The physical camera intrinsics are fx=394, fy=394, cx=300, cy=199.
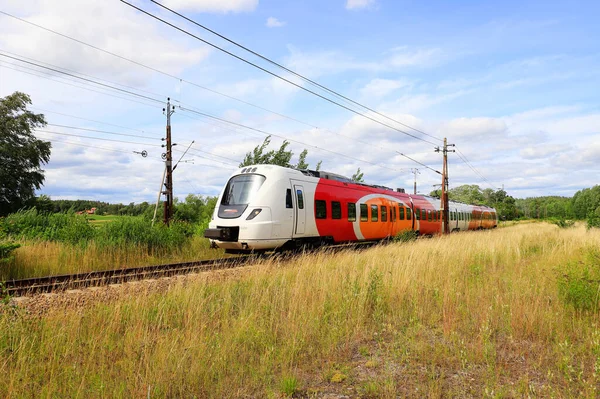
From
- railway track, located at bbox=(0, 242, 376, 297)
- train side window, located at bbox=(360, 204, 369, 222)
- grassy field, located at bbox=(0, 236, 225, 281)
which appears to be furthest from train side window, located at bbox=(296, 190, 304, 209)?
train side window, located at bbox=(360, 204, 369, 222)

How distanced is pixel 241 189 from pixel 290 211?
1.74 metres

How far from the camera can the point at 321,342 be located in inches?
184

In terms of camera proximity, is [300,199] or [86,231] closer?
[300,199]

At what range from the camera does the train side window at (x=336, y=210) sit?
15.3m

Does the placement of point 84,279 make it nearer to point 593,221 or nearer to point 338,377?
point 338,377

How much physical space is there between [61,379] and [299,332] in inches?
97.9

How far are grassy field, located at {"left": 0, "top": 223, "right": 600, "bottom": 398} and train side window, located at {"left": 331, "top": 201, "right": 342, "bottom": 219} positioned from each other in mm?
7980

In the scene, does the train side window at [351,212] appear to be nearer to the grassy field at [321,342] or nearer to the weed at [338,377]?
the grassy field at [321,342]

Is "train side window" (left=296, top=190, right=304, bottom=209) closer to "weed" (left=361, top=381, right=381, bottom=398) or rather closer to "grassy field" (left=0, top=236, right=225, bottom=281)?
"grassy field" (left=0, top=236, right=225, bottom=281)

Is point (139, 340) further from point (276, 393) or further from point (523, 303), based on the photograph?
point (523, 303)

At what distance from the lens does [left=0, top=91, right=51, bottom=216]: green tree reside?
34.2 m

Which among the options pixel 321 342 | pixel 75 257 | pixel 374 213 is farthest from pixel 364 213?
pixel 321 342

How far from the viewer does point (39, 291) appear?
813 cm

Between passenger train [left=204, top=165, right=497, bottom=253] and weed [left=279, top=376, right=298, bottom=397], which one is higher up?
passenger train [left=204, top=165, right=497, bottom=253]
